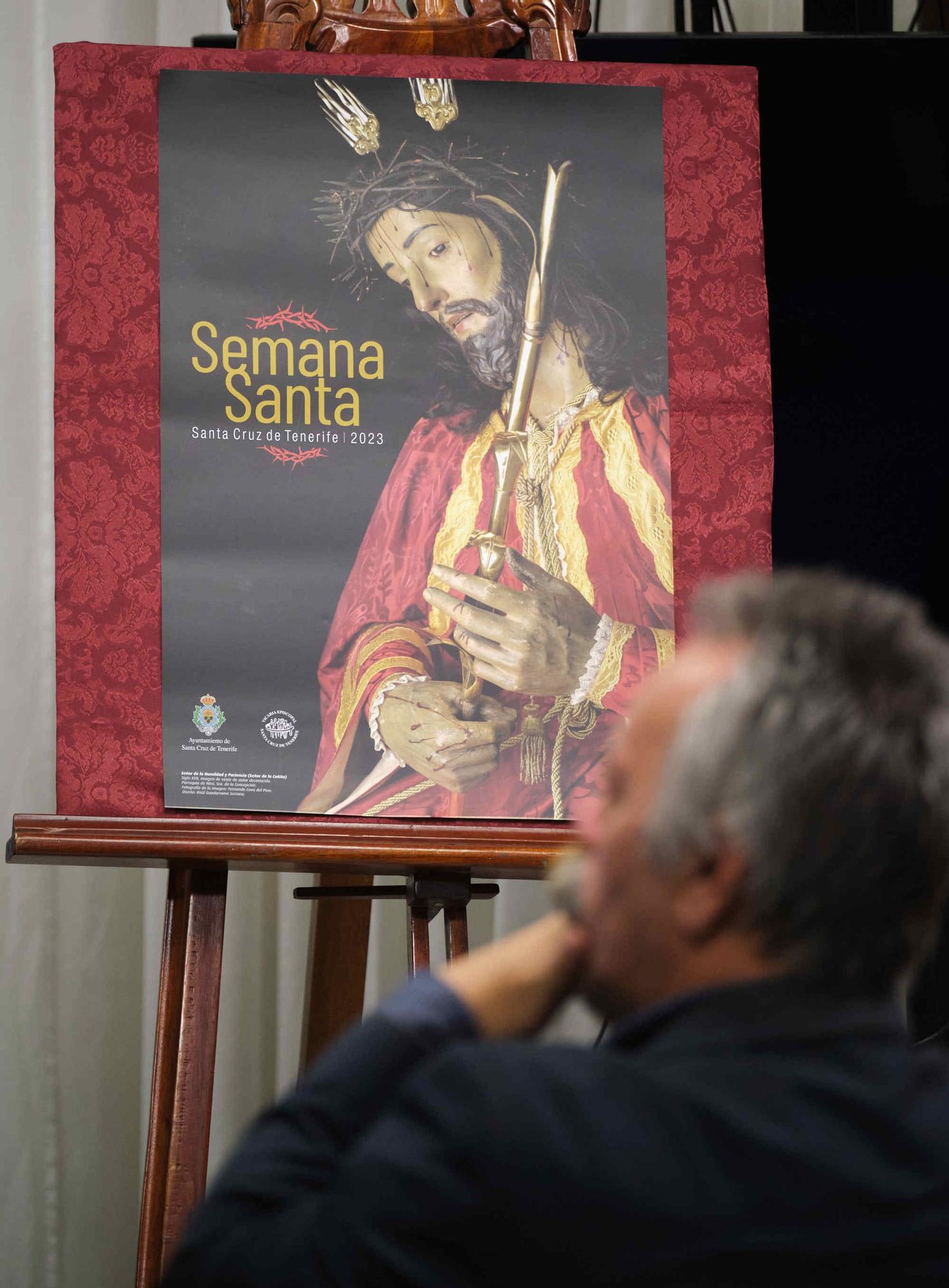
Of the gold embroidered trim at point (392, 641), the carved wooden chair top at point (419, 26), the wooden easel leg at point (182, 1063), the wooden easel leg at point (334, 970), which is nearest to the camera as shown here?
the wooden easel leg at point (182, 1063)

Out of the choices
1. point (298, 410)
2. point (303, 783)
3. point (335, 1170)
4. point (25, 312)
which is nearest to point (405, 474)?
point (298, 410)

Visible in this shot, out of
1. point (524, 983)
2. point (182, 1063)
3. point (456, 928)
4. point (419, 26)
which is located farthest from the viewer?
point (419, 26)

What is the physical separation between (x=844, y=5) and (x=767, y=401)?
117 centimetres

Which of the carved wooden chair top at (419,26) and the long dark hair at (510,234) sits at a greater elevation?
the carved wooden chair top at (419,26)

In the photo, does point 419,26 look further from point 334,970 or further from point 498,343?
point 334,970

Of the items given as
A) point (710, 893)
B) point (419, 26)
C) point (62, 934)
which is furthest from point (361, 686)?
point (62, 934)

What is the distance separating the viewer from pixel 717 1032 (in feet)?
2.20

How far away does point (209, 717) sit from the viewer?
175 centimetres

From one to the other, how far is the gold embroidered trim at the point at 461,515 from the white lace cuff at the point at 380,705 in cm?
7

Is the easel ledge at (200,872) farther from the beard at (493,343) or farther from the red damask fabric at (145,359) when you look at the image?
the beard at (493,343)

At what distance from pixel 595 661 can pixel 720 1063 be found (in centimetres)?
116

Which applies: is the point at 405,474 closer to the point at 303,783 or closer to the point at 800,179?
the point at 303,783

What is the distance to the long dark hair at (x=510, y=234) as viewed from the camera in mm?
1833

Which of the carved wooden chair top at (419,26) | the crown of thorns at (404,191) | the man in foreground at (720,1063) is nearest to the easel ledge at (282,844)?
the crown of thorns at (404,191)
